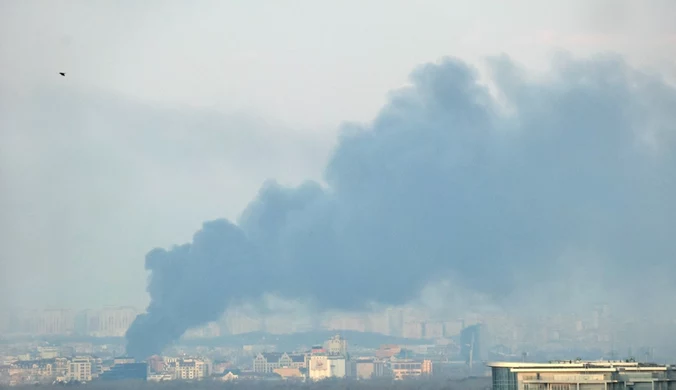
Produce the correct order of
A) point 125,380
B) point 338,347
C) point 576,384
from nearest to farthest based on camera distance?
point 576,384 → point 125,380 → point 338,347

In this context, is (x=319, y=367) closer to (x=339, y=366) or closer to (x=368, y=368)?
(x=339, y=366)

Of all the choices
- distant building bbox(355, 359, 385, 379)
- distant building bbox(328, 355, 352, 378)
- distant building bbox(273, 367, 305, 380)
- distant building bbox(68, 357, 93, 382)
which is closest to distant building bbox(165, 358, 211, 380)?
distant building bbox(273, 367, 305, 380)

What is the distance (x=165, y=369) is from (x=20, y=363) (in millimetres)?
11326

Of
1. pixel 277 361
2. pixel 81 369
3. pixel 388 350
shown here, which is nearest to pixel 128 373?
pixel 81 369

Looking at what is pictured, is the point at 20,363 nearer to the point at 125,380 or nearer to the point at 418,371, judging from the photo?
the point at 125,380

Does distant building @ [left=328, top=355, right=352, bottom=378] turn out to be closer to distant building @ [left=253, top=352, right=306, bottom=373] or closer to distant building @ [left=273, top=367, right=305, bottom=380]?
distant building @ [left=273, top=367, right=305, bottom=380]

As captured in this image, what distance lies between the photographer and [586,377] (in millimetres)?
48781

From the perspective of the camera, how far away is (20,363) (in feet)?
372

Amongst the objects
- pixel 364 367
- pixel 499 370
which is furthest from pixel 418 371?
pixel 499 370

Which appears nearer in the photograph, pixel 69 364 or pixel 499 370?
pixel 499 370

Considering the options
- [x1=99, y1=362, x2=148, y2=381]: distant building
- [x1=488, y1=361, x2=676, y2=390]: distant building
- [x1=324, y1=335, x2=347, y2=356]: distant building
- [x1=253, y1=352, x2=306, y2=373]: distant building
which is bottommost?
[x1=488, y1=361, x2=676, y2=390]: distant building

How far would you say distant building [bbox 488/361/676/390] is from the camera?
48719 millimetres

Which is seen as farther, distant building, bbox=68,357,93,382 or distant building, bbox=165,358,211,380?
distant building, bbox=165,358,211,380

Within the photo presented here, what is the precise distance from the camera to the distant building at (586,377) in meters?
48.7
